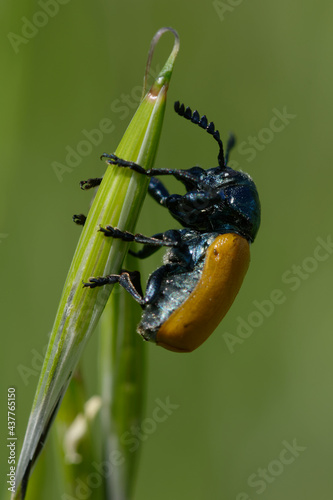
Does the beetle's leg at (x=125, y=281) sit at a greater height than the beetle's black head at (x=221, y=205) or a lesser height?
lesser

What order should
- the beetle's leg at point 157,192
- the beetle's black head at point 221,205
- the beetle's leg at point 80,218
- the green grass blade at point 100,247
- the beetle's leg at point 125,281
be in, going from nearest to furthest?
1. the green grass blade at point 100,247
2. the beetle's leg at point 125,281
3. the beetle's leg at point 80,218
4. the beetle's black head at point 221,205
5. the beetle's leg at point 157,192

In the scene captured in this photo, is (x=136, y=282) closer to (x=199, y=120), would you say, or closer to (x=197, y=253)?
(x=197, y=253)

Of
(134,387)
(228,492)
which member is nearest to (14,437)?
(134,387)

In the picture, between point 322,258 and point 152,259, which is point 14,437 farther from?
point 322,258

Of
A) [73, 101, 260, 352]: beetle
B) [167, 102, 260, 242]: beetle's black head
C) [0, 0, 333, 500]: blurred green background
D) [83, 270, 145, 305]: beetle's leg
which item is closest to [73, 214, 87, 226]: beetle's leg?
[73, 101, 260, 352]: beetle

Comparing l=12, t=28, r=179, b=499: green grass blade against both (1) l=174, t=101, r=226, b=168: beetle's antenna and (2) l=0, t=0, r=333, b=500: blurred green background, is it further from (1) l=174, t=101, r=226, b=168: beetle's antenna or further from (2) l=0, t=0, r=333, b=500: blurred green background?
(1) l=174, t=101, r=226, b=168: beetle's antenna

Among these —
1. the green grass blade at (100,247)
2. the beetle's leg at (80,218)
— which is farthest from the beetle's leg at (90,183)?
the green grass blade at (100,247)

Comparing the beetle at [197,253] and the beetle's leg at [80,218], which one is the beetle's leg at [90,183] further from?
the beetle's leg at [80,218]

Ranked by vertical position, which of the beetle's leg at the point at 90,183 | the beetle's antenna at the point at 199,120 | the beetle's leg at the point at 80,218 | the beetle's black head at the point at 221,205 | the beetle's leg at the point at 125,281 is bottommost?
the beetle's leg at the point at 125,281
